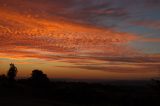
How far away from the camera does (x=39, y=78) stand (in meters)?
61.7

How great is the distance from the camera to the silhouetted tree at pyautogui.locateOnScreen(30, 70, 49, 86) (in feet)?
197

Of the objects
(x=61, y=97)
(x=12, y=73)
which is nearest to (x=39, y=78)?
(x=12, y=73)

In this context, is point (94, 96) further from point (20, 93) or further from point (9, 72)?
point (9, 72)

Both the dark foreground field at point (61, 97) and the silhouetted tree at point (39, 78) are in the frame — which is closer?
the dark foreground field at point (61, 97)

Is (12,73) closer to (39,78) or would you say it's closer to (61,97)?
(39,78)

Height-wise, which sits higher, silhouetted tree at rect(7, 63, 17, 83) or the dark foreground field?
silhouetted tree at rect(7, 63, 17, 83)

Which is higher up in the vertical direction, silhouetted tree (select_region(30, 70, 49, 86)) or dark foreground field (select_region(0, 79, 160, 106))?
silhouetted tree (select_region(30, 70, 49, 86))

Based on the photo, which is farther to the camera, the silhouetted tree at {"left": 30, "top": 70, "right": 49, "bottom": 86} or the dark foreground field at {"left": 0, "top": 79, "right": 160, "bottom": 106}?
the silhouetted tree at {"left": 30, "top": 70, "right": 49, "bottom": 86}

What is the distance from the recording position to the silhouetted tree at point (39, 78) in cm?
6018

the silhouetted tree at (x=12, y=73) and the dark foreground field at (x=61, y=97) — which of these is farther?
the silhouetted tree at (x=12, y=73)

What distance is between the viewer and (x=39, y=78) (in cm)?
6172

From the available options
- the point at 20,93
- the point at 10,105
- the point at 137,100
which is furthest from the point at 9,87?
the point at 137,100

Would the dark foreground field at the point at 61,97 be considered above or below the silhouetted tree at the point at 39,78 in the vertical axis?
below

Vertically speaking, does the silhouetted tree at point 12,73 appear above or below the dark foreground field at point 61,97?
above
